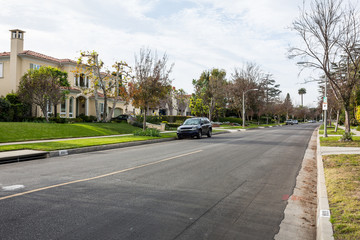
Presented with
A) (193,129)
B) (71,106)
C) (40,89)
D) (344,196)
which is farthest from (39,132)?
(344,196)

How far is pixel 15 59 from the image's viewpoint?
99.4ft

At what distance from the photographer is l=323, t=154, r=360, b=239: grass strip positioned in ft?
12.9

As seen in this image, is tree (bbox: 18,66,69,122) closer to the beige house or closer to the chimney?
the beige house

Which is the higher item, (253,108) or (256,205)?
(253,108)

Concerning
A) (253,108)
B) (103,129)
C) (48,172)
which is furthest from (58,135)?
(253,108)

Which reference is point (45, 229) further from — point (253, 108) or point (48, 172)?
point (253, 108)

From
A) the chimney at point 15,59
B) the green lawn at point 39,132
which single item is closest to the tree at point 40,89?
the green lawn at point 39,132

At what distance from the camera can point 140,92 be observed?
2156cm

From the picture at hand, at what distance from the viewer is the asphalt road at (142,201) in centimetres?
401

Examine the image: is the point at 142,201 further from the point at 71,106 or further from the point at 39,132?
the point at 71,106

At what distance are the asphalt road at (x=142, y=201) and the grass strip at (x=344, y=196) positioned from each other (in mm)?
874

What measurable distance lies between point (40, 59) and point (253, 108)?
133 ft

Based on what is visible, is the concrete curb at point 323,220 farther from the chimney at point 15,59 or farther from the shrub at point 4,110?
the chimney at point 15,59

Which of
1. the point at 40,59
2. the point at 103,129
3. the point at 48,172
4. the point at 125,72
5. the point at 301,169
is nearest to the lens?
the point at 48,172
